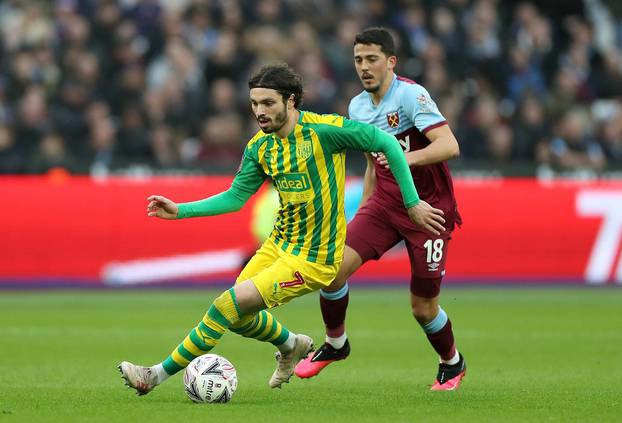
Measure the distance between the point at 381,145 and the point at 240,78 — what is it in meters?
11.0

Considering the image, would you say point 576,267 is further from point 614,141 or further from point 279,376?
point 279,376

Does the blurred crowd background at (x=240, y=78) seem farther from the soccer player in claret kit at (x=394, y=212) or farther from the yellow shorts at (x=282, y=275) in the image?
the yellow shorts at (x=282, y=275)

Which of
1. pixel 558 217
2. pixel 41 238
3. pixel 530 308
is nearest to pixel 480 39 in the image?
pixel 558 217

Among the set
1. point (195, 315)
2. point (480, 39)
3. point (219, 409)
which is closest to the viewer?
point (219, 409)

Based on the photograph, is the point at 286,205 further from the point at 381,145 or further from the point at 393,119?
the point at 393,119

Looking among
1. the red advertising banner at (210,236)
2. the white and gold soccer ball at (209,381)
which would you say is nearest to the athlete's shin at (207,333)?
the white and gold soccer ball at (209,381)

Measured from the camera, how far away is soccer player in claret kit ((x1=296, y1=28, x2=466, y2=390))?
27.9 feet

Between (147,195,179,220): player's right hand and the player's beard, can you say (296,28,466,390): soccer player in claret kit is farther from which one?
(147,195,179,220): player's right hand

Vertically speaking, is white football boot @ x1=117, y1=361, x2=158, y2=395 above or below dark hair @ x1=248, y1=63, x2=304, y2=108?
below

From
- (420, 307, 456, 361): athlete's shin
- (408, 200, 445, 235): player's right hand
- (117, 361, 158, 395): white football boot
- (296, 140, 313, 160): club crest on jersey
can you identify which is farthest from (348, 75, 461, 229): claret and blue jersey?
(117, 361, 158, 395): white football boot

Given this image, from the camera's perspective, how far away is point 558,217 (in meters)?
16.5

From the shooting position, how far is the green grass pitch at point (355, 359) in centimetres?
729

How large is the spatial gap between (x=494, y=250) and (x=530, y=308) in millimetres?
2035

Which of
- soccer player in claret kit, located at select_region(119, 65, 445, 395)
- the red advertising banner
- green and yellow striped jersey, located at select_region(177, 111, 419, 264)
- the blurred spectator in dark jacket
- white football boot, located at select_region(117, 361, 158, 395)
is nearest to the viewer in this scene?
white football boot, located at select_region(117, 361, 158, 395)
